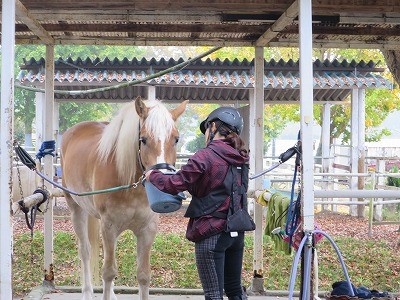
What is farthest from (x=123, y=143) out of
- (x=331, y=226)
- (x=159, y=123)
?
(x=331, y=226)

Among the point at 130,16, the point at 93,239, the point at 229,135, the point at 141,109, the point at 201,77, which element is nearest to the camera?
the point at 229,135

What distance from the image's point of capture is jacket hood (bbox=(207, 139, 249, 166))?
3543 mm

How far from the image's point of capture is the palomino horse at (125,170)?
4.17 m

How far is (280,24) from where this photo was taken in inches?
189

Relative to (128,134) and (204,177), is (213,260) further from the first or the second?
(128,134)

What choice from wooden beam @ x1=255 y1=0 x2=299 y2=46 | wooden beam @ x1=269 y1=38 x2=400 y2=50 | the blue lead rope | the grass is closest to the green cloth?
wooden beam @ x1=255 y1=0 x2=299 y2=46

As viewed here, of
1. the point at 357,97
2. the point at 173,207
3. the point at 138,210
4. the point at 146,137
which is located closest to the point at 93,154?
the point at 138,210

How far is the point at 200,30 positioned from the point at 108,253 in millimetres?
2275

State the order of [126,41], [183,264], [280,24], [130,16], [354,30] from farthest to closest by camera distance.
Result: [183,264] < [126,41] < [354,30] < [130,16] < [280,24]

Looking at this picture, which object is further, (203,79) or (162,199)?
(203,79)

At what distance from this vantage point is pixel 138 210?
189 inches

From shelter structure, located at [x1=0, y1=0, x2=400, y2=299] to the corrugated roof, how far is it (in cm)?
522

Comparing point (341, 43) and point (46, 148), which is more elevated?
point (341, 43)

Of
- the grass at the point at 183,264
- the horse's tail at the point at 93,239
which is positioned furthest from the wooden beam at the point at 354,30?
the grass at the point at 183,264
